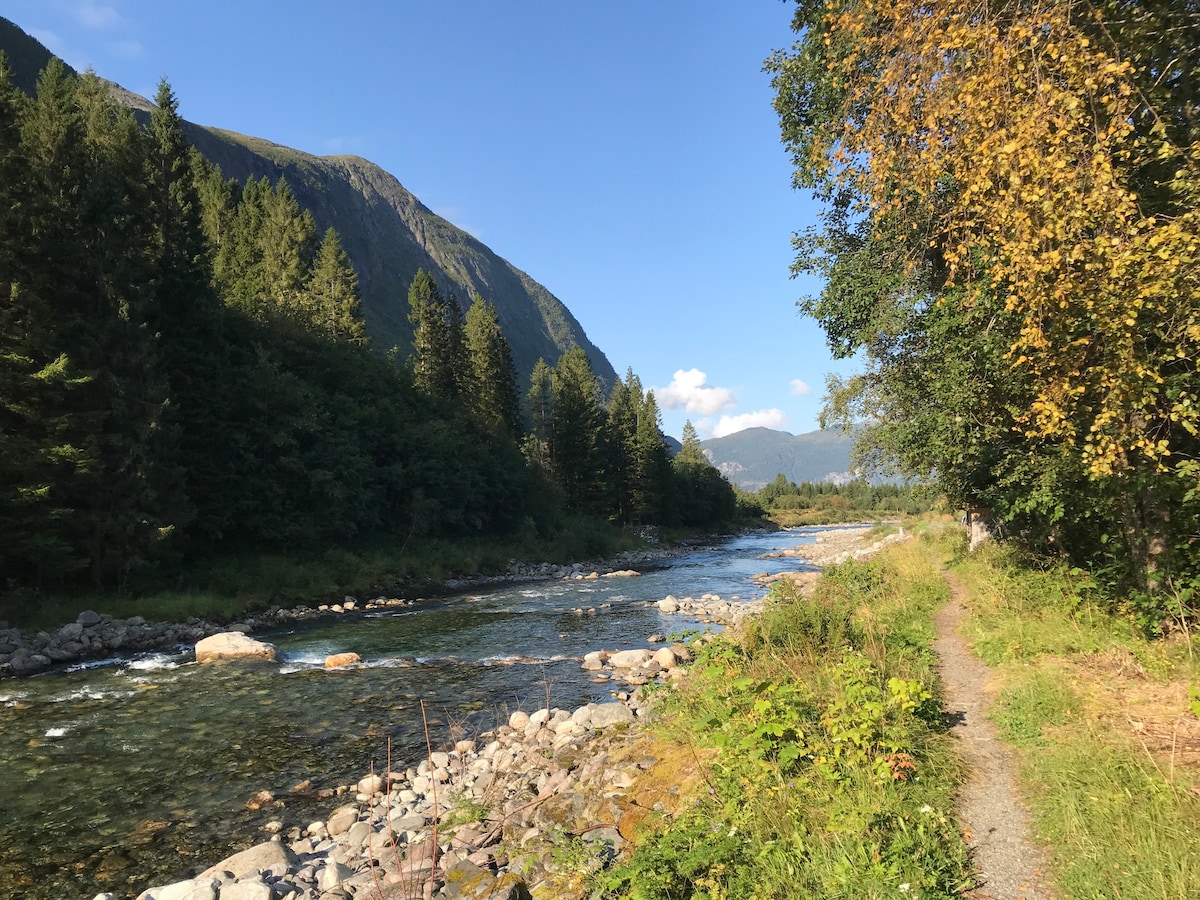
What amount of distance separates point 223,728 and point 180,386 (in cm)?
2165

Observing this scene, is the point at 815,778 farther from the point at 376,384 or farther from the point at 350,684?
the point at 376,384

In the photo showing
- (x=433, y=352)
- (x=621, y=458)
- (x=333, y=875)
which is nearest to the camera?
(x=333, y=875)

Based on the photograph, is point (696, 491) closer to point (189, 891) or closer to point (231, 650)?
point (231, 650)

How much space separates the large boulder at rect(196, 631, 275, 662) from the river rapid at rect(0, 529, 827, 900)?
47cm

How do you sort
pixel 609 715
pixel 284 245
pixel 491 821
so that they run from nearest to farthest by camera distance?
pixel 491 821, pixel 609 715, pixel 284 245

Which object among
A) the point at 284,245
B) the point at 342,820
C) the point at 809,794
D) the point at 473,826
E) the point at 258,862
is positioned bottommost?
the point at 342,820

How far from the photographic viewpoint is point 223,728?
11844mm

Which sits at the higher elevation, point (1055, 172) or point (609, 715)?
point (1055, 172)

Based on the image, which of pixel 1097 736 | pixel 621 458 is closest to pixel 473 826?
pixel 1097 736

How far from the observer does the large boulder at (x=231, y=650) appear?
1744 centimetres

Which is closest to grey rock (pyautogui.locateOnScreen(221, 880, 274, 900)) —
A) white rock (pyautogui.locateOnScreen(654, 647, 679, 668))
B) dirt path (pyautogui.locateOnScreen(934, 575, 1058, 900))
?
dirt path (pyautogui.locateOnScreen(934, 575, 1058, 900))

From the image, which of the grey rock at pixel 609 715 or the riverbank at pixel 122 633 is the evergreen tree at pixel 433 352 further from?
the grey rock at pixel 609 715

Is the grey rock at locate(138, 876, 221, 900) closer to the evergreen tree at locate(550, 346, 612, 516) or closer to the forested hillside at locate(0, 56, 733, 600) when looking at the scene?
the forested hillside at locate(0, 56, 733, 600)

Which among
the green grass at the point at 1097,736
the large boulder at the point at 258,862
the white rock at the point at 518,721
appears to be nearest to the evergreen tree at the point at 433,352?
the white rock at the point at 518,721
